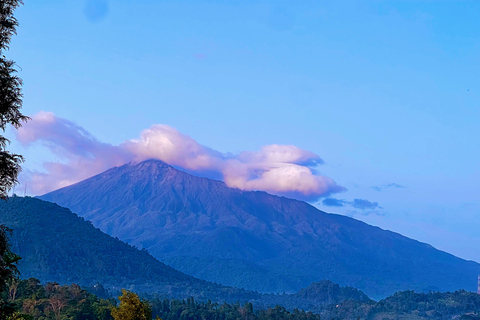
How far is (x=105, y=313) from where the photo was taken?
103750 millimetres

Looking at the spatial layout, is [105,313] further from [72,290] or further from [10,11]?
[10,11]

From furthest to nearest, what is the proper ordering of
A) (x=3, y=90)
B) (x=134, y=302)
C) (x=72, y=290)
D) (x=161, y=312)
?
(x=161, y=312) → (x=72, y=290) → (x=134, y=302) → (x=3, y=90)

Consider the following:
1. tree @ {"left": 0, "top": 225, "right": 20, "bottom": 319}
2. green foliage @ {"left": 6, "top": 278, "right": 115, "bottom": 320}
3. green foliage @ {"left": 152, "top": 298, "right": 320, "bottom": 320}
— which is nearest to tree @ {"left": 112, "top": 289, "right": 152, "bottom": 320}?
tree @ {"left": 0, "top": 225, "right": 20, "bottom": 319}

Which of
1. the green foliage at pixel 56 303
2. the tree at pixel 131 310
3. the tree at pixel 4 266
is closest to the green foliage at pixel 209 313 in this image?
the green foliage at pixel 56 303

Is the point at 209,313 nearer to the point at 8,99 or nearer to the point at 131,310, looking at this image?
the point at 131,310

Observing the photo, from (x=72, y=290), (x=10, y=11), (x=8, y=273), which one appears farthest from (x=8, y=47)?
(x=72, y=290)

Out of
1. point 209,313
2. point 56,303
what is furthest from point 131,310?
point 209,313

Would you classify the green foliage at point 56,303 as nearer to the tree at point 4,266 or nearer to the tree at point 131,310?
the tree at point 131,310

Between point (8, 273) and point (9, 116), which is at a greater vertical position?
point (9, 116)

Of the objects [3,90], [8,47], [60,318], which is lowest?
[60,318]

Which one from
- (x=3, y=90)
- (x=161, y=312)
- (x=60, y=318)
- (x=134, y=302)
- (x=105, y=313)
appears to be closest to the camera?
(x=3, y=90)

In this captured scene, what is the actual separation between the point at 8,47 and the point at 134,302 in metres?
22.0

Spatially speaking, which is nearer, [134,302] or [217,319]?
[134,302]

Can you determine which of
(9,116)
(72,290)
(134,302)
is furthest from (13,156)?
(72,290)
